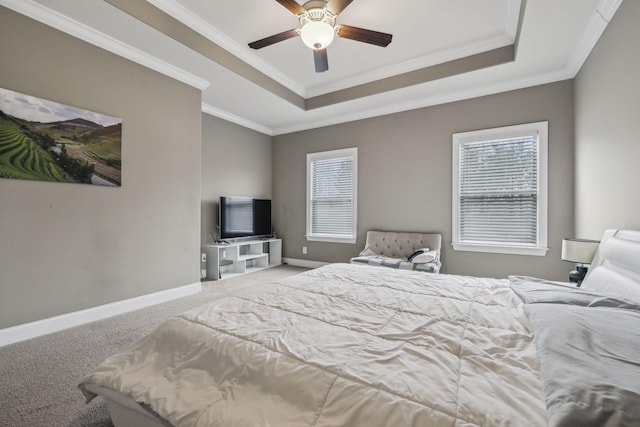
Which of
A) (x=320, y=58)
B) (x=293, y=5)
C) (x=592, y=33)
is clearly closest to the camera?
(x=293, y=5)

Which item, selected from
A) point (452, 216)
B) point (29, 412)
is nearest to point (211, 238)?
point (29, 412)

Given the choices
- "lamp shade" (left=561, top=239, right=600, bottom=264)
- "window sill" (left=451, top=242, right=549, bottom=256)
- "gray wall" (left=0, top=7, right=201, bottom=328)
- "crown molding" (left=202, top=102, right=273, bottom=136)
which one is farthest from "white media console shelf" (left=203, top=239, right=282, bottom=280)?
"lamp shade" (left=561, top=239, right=600, bottom=264)

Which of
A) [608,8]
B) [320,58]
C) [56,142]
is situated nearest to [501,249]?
[608,8]

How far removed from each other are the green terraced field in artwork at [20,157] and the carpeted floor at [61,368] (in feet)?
4.63

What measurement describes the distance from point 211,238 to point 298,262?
177 centimetres

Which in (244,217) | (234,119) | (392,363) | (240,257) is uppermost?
(234,119)

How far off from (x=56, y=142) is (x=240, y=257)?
285cm

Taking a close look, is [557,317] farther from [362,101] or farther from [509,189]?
[362,101]

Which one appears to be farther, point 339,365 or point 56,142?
point 56,142

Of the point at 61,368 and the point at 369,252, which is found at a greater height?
the point at 369,252

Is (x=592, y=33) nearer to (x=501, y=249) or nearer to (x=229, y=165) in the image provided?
(x=501, y=249)

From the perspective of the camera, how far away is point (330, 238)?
5.25 meters

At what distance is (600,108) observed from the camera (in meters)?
2.62

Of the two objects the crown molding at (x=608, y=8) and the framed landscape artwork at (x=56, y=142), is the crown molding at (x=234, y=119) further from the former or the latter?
the crown molding at (x=608, y=8)
